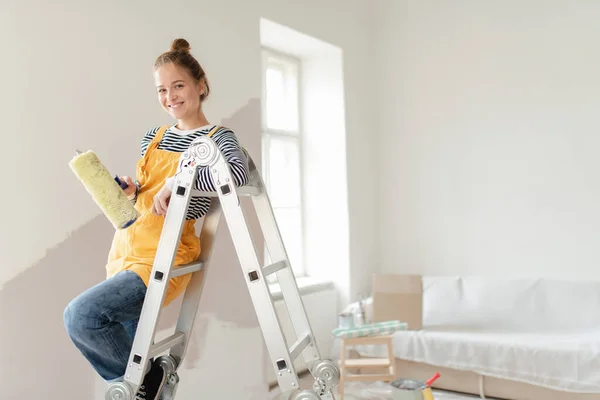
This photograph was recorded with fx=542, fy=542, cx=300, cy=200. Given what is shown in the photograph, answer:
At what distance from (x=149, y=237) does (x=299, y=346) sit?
0.56 m

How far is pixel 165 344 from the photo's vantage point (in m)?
1.55

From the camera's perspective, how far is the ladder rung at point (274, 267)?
1.59 meters

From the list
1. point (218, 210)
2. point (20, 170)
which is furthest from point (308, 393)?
point (20, 170)

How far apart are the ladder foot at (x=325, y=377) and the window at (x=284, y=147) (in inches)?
83.4

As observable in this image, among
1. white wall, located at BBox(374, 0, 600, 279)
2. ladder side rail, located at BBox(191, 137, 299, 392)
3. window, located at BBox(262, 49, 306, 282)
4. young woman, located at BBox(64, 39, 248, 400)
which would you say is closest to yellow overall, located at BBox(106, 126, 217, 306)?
young woman, located at BBox(64, 39, 248, 400)

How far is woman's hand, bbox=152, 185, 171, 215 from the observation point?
153 centimetres

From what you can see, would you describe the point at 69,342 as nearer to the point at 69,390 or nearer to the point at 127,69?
the point at 69,390

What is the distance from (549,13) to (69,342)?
3.44 m

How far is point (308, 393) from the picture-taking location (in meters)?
1.45

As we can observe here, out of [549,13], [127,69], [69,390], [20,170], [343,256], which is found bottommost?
[69,390]

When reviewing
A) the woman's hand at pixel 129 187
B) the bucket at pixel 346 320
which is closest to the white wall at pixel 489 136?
the bucket at pixel 346 320

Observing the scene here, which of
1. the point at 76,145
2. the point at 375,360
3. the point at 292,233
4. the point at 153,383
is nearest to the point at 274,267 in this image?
the point at 153,383

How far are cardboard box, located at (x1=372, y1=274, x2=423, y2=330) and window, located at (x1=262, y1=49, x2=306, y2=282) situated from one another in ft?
2.37

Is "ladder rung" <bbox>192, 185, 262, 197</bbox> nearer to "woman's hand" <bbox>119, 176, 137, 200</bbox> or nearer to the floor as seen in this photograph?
"woman's hand" <bbox>119, 176, 137, 200</bbox>
